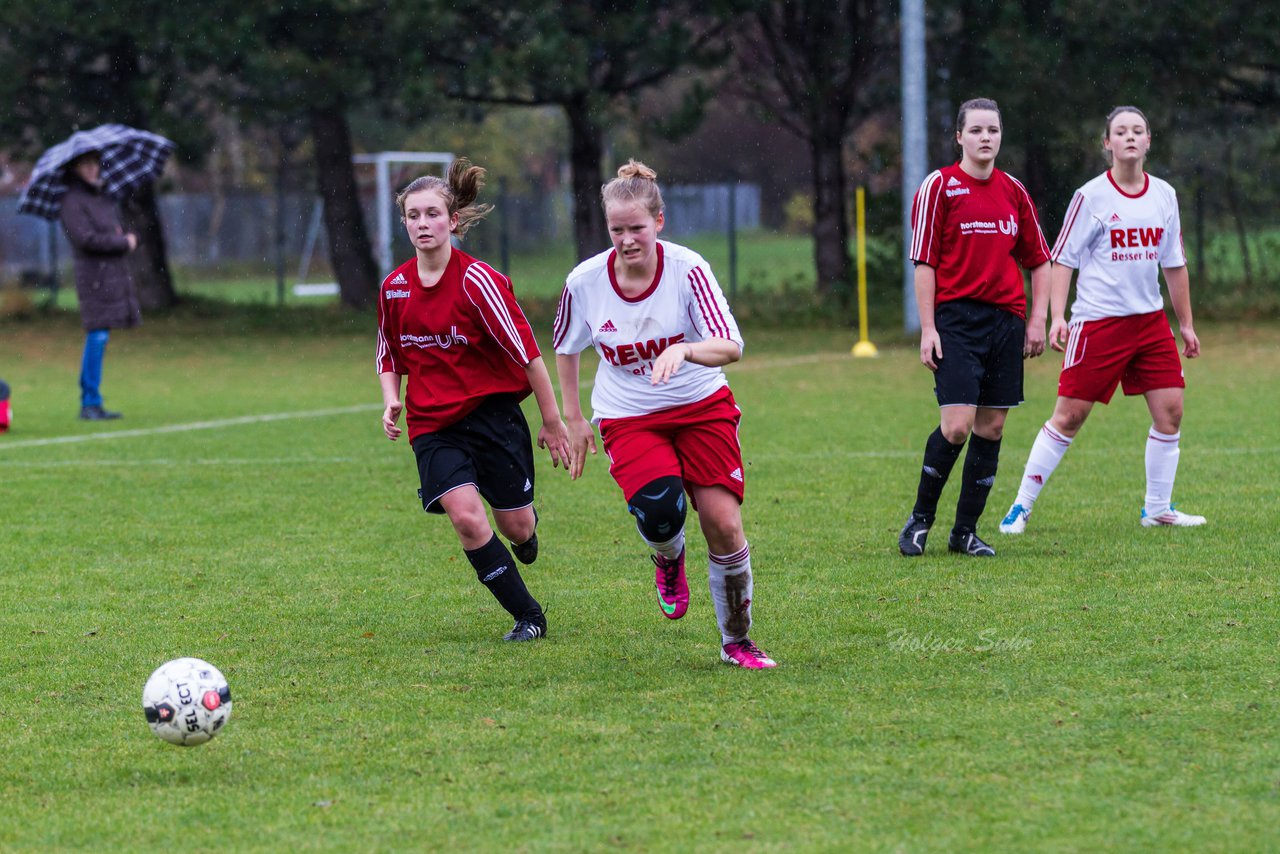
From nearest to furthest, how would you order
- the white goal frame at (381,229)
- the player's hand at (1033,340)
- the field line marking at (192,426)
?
1. the player's hand at (1033,340)
2. the field line marking at (192,426)
3. the white goal frame at (381,229)

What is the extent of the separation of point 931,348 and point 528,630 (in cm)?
226

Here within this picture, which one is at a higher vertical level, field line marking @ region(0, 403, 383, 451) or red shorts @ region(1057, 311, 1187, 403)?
red shorts @ region(1057, 311, 1187, 403)

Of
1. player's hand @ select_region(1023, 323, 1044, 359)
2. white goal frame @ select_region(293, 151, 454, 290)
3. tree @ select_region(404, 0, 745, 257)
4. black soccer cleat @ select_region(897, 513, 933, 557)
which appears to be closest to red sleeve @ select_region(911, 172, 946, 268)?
player's hand @ select_region(1023, 323, 1044, 359)

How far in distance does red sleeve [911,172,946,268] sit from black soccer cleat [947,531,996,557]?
1.19m

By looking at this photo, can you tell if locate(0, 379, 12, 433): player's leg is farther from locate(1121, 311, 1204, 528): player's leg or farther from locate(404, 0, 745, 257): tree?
locate(404, 0, 745, 257): tree

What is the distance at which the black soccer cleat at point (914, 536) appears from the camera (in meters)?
7.14

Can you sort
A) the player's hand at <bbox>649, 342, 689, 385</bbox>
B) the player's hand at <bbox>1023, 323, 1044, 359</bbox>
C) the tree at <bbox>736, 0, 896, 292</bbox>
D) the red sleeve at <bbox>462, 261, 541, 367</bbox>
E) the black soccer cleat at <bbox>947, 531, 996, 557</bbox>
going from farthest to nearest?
the tree at <bbox>736, 0, 896, 292</bbox>, the black soccer cleat at <bbox>947, 531, 996, 557</bbox>, the player's hand at <bbox>1023, 323, 1044, 359</bbox>, the red sleeve at <bbox>462, 261, 541, 367</bbox>, the player's hand at <bbox>649, 342, 689, 385</bbox>

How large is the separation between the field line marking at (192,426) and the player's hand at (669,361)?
836 centimetres

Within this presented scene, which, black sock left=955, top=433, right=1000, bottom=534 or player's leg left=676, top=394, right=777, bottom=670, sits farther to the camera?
black sock left=955, top=433, right=1000, bottom=534

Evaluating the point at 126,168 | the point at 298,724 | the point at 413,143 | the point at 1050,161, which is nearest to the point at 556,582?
the point at 298,724

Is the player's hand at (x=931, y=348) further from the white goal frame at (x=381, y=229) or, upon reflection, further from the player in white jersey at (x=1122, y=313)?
the white goal frame at (x=381, y=229)

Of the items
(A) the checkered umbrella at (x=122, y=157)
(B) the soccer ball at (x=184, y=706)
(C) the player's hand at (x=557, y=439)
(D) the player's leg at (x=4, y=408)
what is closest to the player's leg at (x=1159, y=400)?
(C) the player's hand at (x=557, y=439)

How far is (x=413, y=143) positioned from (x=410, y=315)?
49.1m

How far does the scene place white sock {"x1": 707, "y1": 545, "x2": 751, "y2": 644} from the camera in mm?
5234
